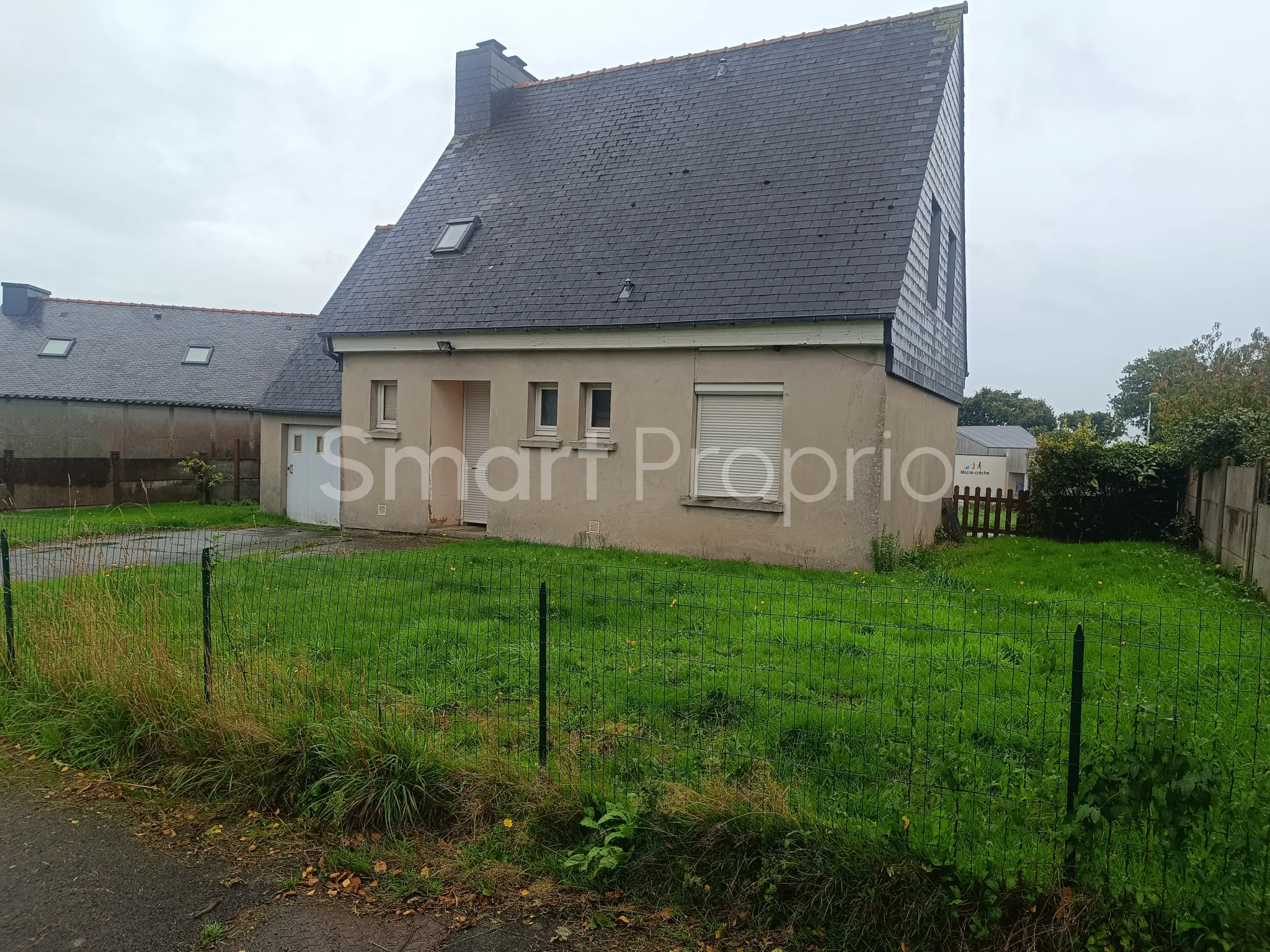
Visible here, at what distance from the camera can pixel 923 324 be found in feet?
44.8

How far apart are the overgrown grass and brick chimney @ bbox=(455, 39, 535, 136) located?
13410mm

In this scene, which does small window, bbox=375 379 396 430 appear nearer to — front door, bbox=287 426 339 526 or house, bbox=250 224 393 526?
house, bbox=250 224 393 526

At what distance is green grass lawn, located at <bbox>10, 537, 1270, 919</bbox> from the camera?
3900mm

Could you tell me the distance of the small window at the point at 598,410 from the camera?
1345 centimetres

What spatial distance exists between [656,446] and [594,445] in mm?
1084

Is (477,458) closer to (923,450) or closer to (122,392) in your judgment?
(923,450)

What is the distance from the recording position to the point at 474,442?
50.6 ft

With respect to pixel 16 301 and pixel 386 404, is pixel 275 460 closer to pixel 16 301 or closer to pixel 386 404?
pixel 386 404

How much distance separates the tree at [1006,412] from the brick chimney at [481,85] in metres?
75.6

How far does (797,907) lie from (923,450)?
11.9 m

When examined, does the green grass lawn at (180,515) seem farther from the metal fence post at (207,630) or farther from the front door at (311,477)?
the metal fence post at (207,630)

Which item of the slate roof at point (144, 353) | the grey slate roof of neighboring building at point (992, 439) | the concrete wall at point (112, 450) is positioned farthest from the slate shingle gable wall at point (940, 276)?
the grey slate roof of neighboring building at point (992, 439)

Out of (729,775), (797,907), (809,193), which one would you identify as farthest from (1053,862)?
(809,193)

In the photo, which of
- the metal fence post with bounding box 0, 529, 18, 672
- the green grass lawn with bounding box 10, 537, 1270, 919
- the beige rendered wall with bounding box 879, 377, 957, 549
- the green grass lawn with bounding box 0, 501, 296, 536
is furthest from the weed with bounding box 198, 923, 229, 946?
the green grass lawn with bounding box 0, 501, 296, 536
